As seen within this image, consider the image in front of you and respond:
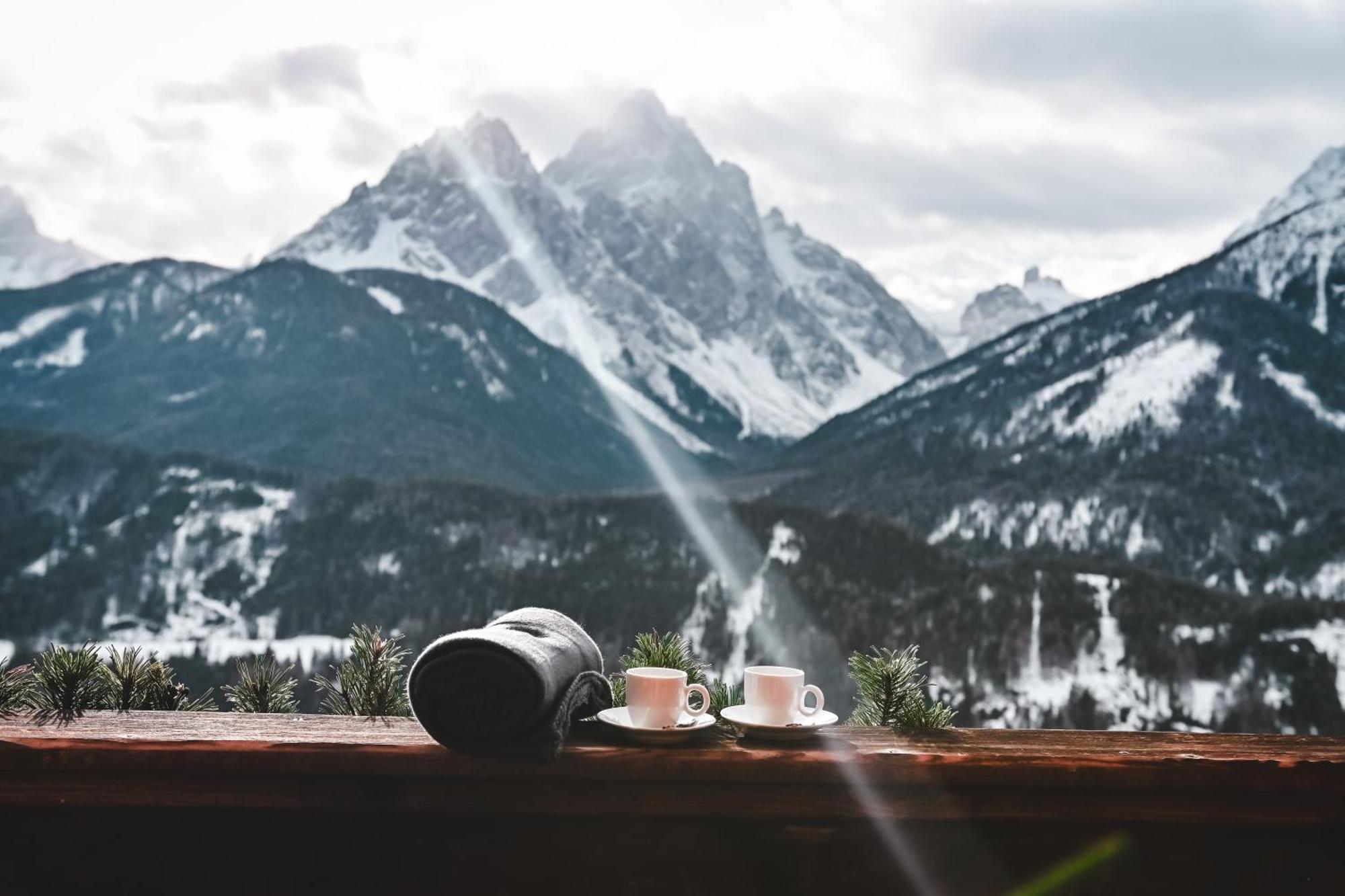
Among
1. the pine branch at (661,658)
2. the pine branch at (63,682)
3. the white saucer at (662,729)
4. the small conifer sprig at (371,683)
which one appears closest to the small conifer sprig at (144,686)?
the pine branch at (63,682)

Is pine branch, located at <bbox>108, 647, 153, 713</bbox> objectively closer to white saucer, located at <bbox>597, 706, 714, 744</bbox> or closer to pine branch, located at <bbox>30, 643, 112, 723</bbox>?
pine branch, located at <bbox>30, 643, 112, 723</bbox>

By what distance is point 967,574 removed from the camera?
135875 mm

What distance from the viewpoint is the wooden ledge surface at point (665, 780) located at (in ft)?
13.7

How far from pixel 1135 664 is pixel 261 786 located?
393ft

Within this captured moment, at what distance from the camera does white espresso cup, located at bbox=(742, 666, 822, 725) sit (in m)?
4.62

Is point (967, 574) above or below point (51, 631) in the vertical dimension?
above

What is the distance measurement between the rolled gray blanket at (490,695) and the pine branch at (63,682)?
Answer: 2028 millimetres

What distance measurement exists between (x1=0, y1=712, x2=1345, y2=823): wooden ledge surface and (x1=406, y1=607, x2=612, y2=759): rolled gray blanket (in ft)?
0.27

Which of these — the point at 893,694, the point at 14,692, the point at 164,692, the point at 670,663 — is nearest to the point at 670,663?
the point at 670,663

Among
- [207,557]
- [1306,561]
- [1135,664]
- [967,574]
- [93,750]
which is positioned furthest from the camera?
[207,557]

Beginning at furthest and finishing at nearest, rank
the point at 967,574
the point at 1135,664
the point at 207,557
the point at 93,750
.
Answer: the point at 207,557, the point at 967,574, the point at 1135,664, the point at 93,750

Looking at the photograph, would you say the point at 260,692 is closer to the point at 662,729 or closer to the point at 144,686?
the point at 144,686

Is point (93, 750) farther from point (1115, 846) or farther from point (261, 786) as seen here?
point (1115, 846)

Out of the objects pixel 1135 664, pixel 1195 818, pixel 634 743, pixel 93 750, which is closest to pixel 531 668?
pixel 634 743
